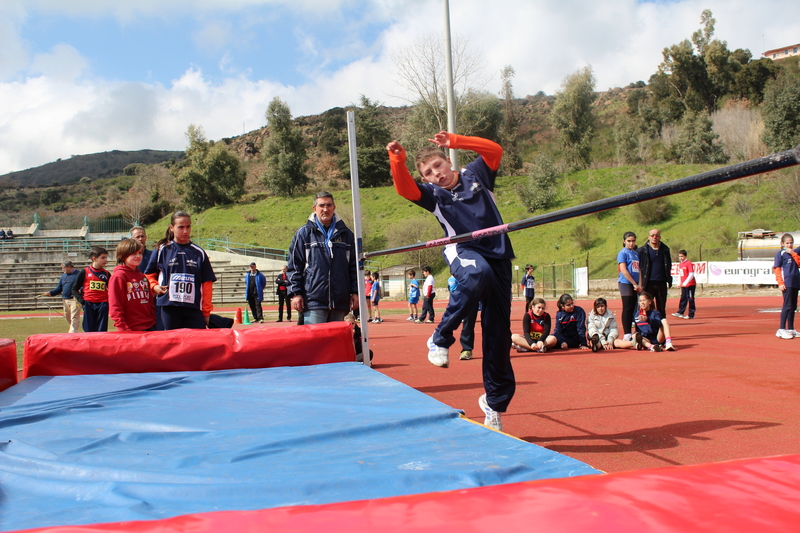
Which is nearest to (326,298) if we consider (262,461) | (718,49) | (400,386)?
(400,386)

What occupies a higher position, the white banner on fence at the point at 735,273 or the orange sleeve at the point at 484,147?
the orange sleeve at the point at 484,147

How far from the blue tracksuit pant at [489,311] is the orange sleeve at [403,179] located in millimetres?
432

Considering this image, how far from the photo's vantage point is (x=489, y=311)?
3.15 m

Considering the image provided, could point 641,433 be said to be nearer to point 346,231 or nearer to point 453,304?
point 453,304

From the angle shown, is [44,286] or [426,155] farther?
[44,286]

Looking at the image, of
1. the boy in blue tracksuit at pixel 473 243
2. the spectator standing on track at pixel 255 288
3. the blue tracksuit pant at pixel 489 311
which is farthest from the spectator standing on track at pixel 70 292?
the blue tracksuit pant at pixel 489 311

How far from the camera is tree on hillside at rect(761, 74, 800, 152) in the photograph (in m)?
42.4

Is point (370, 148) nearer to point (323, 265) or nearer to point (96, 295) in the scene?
point (96, 295)

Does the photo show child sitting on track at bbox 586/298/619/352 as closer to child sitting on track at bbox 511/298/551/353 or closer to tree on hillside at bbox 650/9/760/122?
child sitting on track at bbox 511/298/551/353

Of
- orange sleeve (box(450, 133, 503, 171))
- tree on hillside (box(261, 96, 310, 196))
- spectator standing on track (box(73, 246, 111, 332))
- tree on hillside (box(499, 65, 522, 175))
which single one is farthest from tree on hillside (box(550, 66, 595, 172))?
orange sleeve (box(450, 133, 503, 171))

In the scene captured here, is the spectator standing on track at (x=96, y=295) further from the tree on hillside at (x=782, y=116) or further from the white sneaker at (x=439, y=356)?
the tree on hillside at (x=782, y=116)

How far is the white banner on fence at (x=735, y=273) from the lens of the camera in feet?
72.2

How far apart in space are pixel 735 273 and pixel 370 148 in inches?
1448

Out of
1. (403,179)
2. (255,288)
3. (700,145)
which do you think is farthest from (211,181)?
(403,179)
